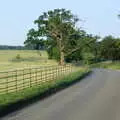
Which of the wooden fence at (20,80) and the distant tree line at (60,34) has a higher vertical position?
the distant tree line at (60,34)

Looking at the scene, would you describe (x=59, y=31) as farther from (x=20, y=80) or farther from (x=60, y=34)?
(x=20, y=80)

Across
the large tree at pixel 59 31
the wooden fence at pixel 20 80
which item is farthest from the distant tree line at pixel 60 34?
the wooden fence at pixel 20 80

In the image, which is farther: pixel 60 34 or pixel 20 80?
pixel 60 34

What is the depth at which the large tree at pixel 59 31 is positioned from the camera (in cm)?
10188

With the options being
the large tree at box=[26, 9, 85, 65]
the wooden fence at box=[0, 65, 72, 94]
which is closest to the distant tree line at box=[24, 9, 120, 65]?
the large tree at box=[26, 9, 85, 65]

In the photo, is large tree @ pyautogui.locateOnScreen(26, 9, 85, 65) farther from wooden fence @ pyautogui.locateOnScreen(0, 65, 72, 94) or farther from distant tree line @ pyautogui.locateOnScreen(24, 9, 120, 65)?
wooden fence @ pyautogui.locateOnScreen(0, 65, 72, 94)

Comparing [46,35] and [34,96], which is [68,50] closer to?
[46,35]

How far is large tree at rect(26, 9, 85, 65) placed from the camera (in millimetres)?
101875

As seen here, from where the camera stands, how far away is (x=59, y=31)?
335 feet

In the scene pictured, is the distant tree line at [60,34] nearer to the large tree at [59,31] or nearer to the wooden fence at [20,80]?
the large tree at [59,31]

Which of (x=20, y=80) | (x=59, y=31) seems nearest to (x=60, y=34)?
(x=59, y=31)

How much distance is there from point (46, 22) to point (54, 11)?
11.7 ft

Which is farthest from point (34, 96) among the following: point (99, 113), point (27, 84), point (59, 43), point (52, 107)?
point (59, 43)

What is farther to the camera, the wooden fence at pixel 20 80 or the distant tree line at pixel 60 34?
the distant tree line at pixel 60 34
